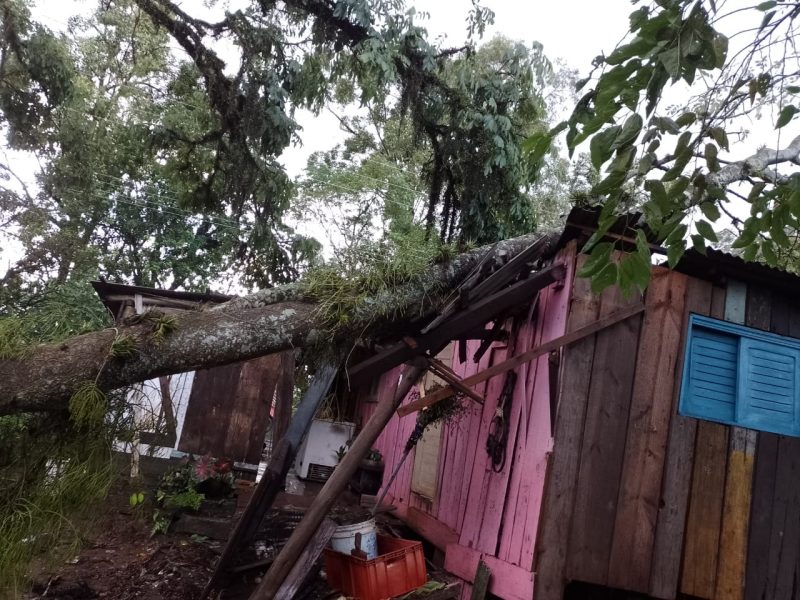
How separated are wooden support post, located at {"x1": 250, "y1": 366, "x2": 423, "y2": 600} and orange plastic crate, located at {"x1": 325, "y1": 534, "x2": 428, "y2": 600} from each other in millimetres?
789

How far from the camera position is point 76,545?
341cm

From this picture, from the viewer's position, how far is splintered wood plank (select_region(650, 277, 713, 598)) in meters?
4.64

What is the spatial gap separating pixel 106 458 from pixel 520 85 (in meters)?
5.61

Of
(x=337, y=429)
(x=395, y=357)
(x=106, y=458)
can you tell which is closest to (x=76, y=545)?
(x=106, y=458)

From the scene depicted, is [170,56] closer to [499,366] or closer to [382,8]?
[382,8]

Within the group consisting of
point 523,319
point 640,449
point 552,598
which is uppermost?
point 523,319

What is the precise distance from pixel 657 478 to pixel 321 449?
270 inches

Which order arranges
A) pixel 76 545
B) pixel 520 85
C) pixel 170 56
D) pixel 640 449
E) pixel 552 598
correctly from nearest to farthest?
pixel 76 545 → pixel 552 598 → pixel 640 449 → pixel 520 85 → pixel 170 56

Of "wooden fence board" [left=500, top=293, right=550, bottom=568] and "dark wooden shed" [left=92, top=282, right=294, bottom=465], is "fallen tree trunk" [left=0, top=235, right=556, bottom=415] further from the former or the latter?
"dark wooden shed" [left=92, top=282, right=294, bottom=465]

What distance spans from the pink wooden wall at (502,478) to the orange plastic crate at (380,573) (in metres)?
0.51

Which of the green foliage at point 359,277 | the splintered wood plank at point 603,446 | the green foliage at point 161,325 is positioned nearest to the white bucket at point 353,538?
the splintered wood plank at point 603,446

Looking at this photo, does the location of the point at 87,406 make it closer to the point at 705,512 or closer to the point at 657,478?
the point at 657,478

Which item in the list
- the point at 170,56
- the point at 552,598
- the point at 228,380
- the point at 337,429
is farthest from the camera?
the point at 170,56

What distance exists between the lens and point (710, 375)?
514 cm
